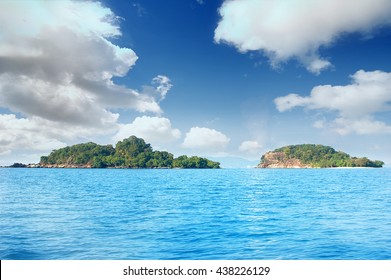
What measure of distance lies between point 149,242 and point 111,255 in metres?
2.04

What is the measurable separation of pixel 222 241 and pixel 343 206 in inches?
591

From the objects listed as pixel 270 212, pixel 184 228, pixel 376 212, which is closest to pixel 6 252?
pixel 184 228

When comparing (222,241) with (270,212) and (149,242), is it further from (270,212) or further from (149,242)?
(270,212)

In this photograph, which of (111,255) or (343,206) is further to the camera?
(343,206)

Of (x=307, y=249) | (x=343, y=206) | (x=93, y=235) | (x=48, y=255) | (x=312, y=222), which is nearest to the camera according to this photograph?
(x=48, y=255)

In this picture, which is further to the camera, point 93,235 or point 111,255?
point 93,235

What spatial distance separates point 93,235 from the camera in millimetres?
14750

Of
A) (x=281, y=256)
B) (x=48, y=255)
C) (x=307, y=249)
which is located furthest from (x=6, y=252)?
(x=307, y=249)

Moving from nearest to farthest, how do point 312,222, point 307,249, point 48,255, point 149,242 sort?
point 48,255, point 307,249, point 149,242, point 312,222

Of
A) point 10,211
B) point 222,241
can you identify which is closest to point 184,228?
point 222,241
